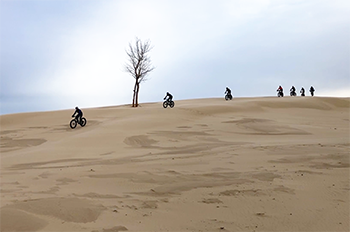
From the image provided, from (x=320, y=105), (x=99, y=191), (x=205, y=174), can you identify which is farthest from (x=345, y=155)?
(x=320, y=105)

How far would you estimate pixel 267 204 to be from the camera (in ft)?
12.6

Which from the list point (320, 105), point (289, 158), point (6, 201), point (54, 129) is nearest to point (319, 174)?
Result: point (289, 158)

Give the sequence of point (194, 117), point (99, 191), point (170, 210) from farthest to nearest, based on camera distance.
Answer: point (194, 117) < point (99, 191) < point (170, 210)

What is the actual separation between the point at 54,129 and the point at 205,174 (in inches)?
501

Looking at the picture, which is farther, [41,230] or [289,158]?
[289,158]

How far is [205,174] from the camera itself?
17.9 feet

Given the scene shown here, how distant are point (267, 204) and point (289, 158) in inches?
111

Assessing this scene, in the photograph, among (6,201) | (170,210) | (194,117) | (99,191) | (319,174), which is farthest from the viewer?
(194,117)

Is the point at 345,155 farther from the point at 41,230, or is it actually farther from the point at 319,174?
the point at 41,230

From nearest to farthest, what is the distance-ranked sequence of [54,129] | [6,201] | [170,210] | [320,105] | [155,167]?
[170,210] < [6,201] < [155,167] < [54,129] < [320,105]

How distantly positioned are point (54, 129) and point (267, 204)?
1443 cm

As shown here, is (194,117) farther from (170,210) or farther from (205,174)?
(170,210)

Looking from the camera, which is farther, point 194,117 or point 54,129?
point 194,117

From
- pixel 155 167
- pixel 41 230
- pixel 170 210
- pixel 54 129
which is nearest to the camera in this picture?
pixel 41 230
